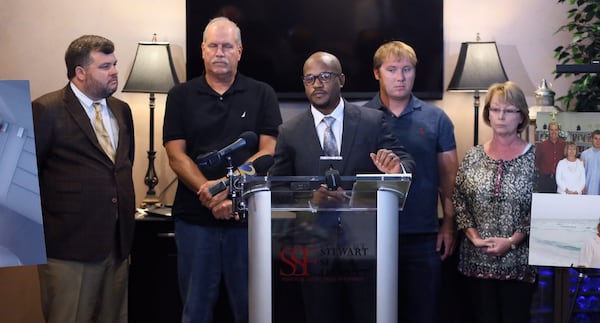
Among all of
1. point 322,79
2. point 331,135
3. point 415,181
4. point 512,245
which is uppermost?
point 322,79

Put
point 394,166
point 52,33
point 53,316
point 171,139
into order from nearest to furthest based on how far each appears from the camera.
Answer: point 394,166 → point 53,316 → point 171,139 → point 52,33

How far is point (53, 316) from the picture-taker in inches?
131

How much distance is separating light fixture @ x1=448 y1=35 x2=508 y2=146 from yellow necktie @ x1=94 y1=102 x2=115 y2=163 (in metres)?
2.04

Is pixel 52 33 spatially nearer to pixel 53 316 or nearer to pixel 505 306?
pixel 53 316

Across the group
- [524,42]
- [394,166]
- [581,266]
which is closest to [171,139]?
[394,166]

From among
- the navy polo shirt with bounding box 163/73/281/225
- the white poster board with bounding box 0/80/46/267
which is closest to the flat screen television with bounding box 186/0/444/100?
the navy polo shirt with bounding box 163/73/281/225

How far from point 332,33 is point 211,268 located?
178 cm

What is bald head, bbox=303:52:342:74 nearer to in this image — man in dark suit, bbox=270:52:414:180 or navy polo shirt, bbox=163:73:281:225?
man in dark suit, bbox=270:52:414:180

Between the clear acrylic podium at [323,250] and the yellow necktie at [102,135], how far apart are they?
1.25 metres

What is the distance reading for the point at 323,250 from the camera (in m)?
2.41

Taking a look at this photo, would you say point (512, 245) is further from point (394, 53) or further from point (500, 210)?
point (394, 53)

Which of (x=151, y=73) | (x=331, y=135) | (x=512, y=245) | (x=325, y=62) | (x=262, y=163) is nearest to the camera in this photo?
(x=262, y=163)

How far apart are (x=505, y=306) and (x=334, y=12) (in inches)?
83.3

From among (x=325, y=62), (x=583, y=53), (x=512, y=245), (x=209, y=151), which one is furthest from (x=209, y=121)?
(x=583, y=53)
